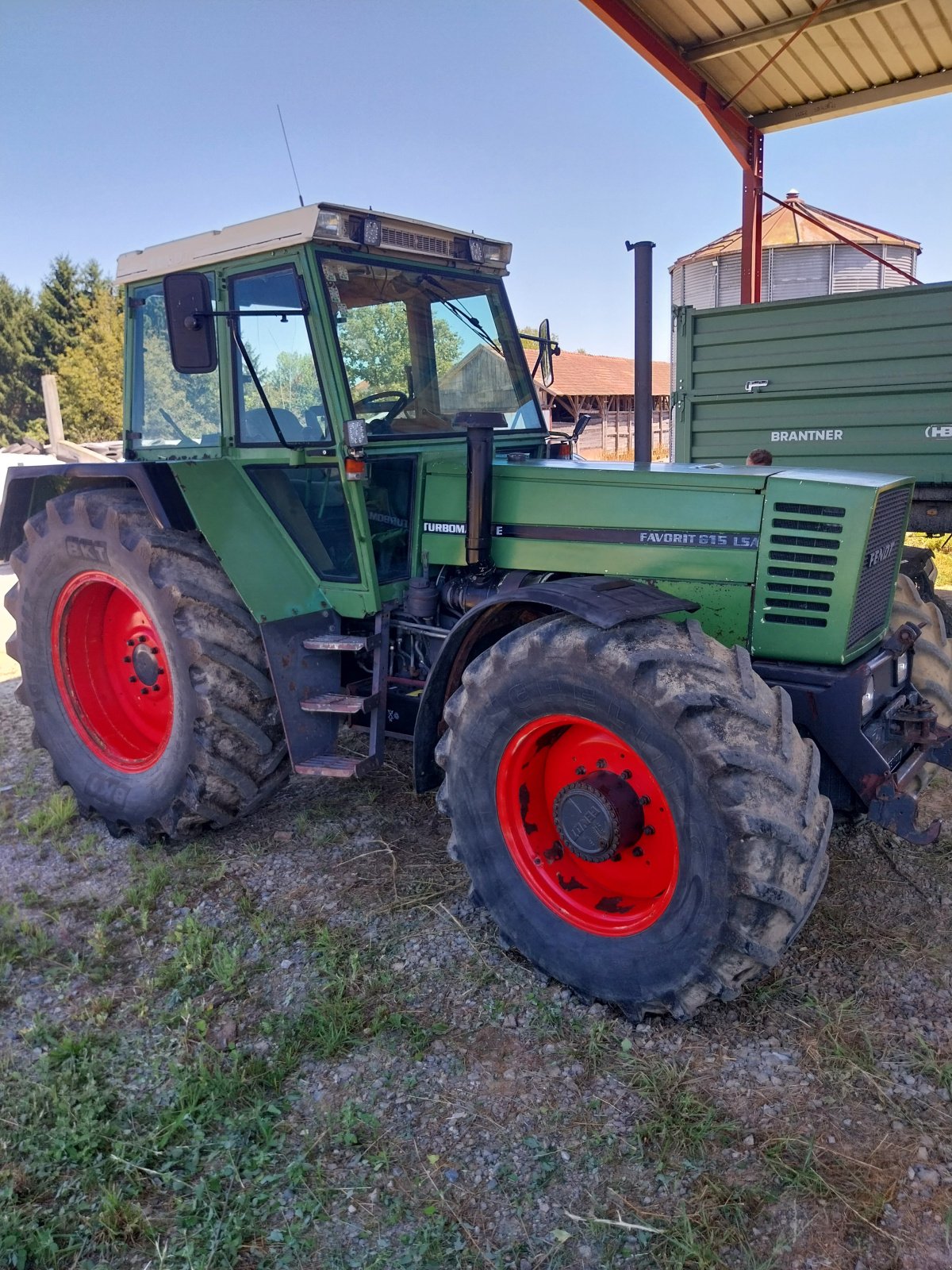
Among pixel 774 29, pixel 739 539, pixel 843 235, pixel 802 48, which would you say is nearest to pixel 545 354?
pixel 739 539

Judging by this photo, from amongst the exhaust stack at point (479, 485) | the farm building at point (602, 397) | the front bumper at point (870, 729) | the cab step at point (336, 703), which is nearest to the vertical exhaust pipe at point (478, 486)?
the exhaust stack at point (479, 485)

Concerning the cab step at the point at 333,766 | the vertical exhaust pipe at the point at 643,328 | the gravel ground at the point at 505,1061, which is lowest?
the gravel ground at the point at 505,1061

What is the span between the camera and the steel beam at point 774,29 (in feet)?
22.0

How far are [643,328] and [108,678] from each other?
3038mm

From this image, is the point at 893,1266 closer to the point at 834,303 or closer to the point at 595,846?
the point at 595,846

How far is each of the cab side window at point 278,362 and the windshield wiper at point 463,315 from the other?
632 mm

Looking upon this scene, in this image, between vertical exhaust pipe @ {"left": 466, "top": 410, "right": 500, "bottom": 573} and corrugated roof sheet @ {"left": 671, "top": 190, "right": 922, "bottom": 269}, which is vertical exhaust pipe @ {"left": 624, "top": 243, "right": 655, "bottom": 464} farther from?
corrugated roof sheet @ {"left": 671, "top": 190, "right": 922, "bottom": 269}

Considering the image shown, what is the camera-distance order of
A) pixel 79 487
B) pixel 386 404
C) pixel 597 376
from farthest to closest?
pixel 597 376 → pixel 79 487 → pixel 386 404

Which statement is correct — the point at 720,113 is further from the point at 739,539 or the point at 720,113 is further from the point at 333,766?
the point at 333,766

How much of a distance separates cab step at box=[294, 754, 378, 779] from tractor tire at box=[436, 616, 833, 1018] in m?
0.58

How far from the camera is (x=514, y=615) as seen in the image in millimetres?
3395

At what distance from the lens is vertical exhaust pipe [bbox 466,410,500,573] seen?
339 cm

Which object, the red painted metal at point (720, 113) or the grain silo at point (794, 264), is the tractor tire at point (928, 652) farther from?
the grain silo at point (794, 264)

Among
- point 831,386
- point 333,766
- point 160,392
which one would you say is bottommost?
point 333,766
